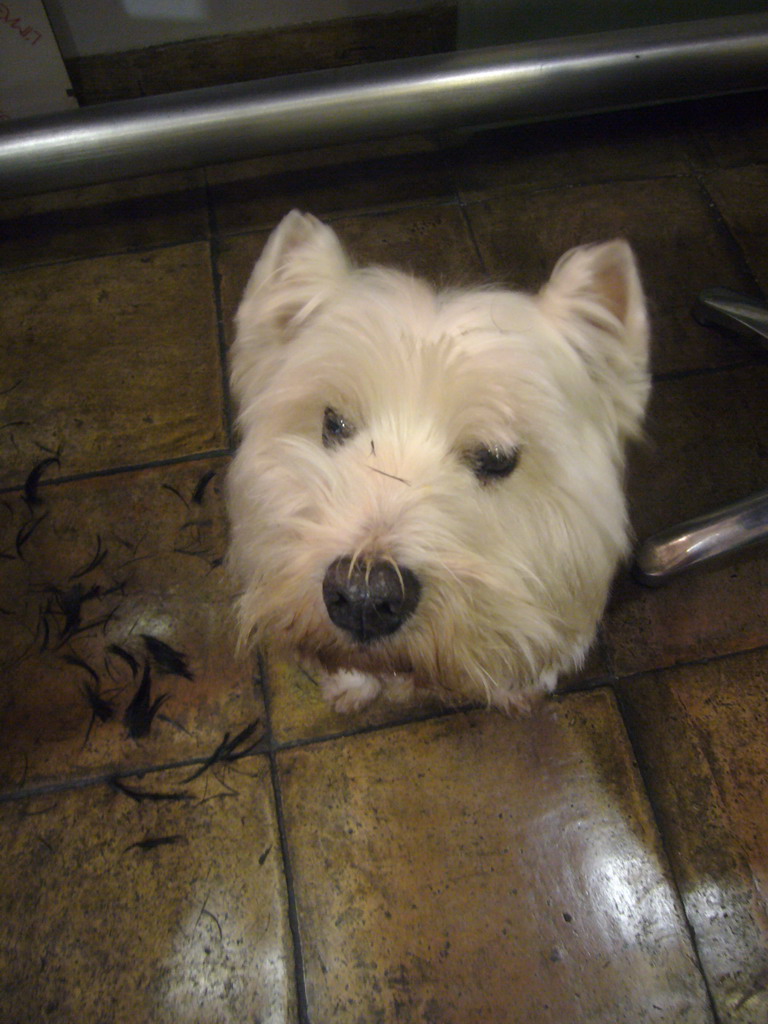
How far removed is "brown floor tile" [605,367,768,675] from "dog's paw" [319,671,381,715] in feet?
2.31

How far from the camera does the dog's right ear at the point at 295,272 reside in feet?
4.83

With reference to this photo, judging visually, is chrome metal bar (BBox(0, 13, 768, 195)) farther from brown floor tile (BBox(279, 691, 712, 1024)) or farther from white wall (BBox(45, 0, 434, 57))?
brown floor tile (BBox(279, 691, 712, 1024))

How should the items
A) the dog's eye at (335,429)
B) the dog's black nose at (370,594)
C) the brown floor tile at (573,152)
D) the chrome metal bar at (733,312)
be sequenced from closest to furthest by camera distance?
the dog's black nose at (370,594) → the dog's eye at (335,429) → the chrome metal bar at (733,312) → the brown floor tile at (573,152)

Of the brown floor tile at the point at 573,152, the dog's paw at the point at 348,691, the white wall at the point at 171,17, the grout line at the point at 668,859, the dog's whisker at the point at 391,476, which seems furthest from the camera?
the brown floor tile at the point at 573,152

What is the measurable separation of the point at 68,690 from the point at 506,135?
9.41 feet

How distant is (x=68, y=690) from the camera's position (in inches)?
76.2

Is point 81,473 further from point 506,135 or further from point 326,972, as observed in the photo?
point 506,135

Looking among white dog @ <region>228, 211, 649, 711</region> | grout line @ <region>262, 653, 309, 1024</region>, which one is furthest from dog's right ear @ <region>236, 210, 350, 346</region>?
grout line @ <region>262, 653, 309, 1024</region>

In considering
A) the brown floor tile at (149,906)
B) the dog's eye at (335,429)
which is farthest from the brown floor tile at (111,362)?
the brown floor tile at (149,906)

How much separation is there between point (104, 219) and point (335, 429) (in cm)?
212

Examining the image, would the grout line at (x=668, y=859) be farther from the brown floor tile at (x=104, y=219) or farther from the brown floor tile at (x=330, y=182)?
the brown floor tile at (x=104, y=219)

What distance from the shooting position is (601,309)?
1.37m

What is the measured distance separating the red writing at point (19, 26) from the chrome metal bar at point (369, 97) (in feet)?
1.69

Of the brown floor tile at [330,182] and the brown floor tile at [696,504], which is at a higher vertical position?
the brown floor tile at [330,182]
